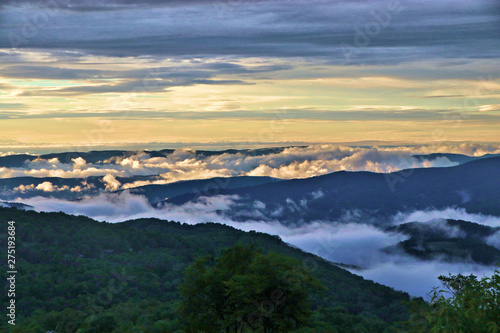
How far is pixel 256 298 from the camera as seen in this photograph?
44000 millimetres

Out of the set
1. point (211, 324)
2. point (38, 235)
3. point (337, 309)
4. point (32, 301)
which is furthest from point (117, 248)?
point (211, 324)

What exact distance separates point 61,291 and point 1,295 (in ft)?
43.8

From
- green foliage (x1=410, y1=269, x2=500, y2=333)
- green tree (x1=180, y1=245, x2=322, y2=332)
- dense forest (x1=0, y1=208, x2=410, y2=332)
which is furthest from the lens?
dense forest (x1=0, y1=208, x2=410, y2=332)

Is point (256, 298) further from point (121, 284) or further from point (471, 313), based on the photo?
point (121, 284)

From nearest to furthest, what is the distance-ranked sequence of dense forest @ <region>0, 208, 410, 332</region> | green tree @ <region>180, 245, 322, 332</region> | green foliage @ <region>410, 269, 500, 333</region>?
green foliage @ <region>410, 269, 500, 333</region>, green tree @ <region>180, 245, 322, 332</region>, dense forest @ <region>0, 208, 410, 332</region>

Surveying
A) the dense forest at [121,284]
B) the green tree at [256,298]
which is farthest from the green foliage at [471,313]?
the dense forest at [121,284]

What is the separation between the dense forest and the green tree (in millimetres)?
455

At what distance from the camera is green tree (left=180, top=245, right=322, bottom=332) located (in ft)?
144

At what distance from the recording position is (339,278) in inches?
6619

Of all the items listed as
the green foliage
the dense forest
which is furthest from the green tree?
the green foliage

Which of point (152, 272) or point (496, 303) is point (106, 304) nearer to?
point (152, 272)

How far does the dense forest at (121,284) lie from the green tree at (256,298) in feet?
1.49

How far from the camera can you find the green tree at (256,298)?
1731 inches

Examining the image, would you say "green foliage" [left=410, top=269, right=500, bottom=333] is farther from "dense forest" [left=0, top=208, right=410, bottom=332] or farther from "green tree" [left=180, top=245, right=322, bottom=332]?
"dense forest" [left=0, top=208, right=410, bottom=332]
